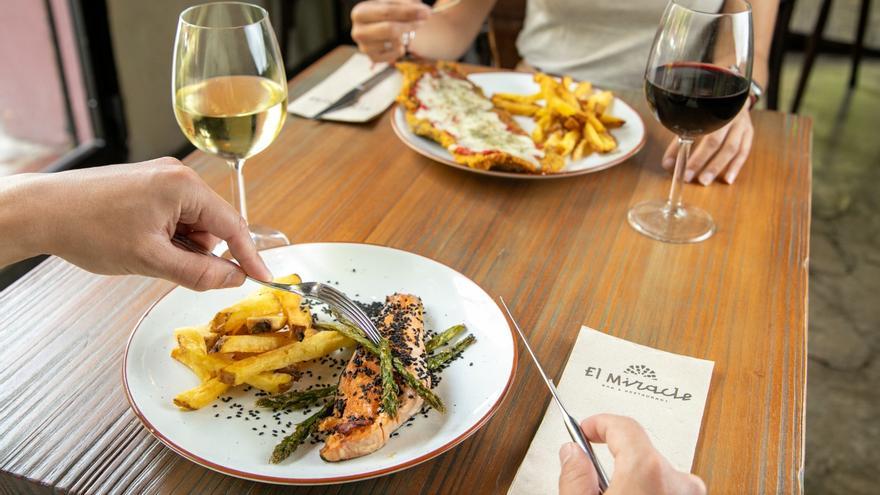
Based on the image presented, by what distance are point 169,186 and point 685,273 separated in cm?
83

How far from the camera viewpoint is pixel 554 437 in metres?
0.96

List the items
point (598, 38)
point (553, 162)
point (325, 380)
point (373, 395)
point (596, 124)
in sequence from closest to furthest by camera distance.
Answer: point (373, 395) → point (325, 380) → point (553, 162) → point (596, 124) → point (598, 38)

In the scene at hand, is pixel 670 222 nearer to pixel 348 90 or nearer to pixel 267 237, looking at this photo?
pixel 267 237

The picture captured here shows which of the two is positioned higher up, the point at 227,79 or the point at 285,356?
the point at 227,79

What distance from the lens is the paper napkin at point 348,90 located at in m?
1.79

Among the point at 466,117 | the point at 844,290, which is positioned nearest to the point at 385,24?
the point at 466,117

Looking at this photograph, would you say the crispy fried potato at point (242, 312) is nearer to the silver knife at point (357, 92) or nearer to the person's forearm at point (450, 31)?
the silver knife at point (357, 92)

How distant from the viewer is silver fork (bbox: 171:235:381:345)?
3.29 ft

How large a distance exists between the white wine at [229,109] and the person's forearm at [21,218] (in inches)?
12.6

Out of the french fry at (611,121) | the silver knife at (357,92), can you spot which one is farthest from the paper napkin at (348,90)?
the french fry at (611,121)

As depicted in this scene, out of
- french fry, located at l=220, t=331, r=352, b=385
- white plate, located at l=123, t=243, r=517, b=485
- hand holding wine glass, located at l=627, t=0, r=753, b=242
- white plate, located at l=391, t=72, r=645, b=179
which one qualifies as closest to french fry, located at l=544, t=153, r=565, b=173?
white plate, located at l=391, t=72, r=645, b=179

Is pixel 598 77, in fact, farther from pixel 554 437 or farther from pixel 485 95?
pixel 554 437

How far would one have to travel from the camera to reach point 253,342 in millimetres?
994

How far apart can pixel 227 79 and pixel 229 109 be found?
0.05m
